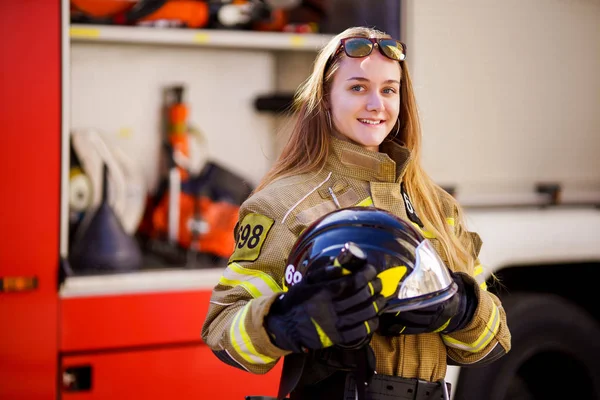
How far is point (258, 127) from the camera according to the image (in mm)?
4137

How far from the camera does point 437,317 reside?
1.76 m

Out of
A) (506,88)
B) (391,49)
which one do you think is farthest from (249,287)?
(506,88)

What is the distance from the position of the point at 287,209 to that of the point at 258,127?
2284 millimetres

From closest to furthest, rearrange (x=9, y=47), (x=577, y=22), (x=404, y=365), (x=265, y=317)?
(x=265, y=317) → (x=404, y=365) → (x=9, y=47) → (x=577, y=22)

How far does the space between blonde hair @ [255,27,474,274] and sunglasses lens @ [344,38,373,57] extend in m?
0.06

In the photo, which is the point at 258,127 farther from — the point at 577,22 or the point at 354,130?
the point at 354,130

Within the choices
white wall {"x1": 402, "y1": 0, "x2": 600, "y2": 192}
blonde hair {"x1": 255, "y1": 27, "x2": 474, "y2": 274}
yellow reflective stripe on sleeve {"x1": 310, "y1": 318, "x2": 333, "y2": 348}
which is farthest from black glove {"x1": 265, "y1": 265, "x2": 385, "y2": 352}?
white wall {"x1": 402, "y1": 0, "x2": 600, "y2": 192}

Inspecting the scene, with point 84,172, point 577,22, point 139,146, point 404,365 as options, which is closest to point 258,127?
point 139,146

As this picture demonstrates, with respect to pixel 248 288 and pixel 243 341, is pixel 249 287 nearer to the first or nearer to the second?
pixel 248 288

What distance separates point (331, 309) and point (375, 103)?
0.60 metres

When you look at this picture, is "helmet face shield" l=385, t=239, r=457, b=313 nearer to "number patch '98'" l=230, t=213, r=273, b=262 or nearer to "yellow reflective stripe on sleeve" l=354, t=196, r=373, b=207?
"yellow reflective stripe on sleeve" l=354, t=196, r=373, b=207

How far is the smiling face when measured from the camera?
1.96m

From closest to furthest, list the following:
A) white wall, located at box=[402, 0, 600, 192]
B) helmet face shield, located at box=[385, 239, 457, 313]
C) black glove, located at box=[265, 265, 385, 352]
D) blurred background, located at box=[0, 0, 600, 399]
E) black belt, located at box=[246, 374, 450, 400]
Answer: black glove, located at box=[265, 265, 385, 352] < helmet face shield, located at box=[385, 239, 457, 313] < black belt, located at box=[246, 374, 450, 400] < blurred background, located at box=[0, 0, 600, 399] < white wall, located at box=[402, 0, 600, 192]

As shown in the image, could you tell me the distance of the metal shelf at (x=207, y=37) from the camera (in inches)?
136
